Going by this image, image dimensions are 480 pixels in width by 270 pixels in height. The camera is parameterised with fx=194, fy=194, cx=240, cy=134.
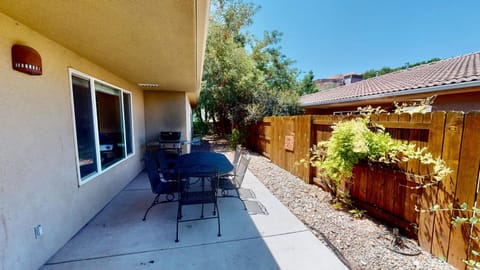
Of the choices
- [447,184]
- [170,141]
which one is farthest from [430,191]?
[170,141]

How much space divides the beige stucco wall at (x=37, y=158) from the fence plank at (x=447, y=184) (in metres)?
3.99

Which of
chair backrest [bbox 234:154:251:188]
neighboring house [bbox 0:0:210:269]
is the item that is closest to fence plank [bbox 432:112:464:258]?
chair backrest [bbox 234:154:251:188]

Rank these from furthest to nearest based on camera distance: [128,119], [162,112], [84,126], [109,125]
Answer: [162,112] → [128,119] → [109,125] → [84,126]

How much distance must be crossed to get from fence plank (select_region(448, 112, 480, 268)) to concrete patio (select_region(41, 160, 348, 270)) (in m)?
1.06

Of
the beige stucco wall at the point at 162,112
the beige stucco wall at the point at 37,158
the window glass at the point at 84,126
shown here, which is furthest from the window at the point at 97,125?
the beige stucco wall at the point at 162,112

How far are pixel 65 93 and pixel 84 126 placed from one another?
62cm

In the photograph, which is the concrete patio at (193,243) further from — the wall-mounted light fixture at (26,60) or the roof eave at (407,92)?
the roof eave at (407,92)

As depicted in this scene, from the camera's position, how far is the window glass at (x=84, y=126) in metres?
2.73

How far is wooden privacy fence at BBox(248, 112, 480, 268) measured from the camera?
180 centimetres

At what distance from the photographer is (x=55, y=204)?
2203mm

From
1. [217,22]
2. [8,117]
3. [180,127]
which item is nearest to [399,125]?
[8,117]

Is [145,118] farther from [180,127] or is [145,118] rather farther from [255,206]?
[255,206]

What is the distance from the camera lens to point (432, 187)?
2.07m

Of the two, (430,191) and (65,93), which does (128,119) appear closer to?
(65,93)
